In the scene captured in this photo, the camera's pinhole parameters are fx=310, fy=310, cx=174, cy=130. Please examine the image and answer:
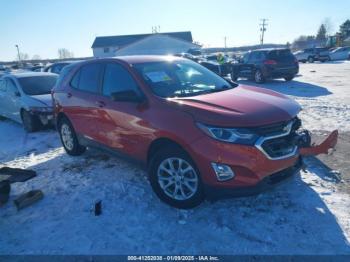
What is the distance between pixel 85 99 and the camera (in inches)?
204

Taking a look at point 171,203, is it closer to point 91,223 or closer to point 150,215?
point 150,215

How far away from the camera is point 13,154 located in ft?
21.9

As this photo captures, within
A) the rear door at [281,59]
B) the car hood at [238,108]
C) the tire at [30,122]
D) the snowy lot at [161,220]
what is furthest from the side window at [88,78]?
the rear door at [281,59]

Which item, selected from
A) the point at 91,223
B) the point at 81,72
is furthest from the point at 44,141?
the point at 91,223

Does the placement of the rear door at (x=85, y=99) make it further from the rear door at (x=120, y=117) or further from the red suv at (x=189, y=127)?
the rear door at (x=120, y=117)

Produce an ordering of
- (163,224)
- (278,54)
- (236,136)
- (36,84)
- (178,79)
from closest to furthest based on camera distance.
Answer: (236,136)
(163,224)
(178,79)
(36,84)
(278,54)

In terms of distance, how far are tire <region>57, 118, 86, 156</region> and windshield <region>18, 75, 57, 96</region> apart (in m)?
2.93

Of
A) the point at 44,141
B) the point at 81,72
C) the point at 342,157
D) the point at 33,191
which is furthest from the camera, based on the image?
the point at 44,141

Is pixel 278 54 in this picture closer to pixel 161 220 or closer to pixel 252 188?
pixel 252 188

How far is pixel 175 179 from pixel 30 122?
585cm

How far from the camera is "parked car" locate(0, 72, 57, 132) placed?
8047 mm

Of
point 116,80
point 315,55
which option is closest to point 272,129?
point 116,80

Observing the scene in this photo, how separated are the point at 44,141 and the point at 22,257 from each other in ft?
15.2

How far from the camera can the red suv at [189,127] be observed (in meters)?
3.30
